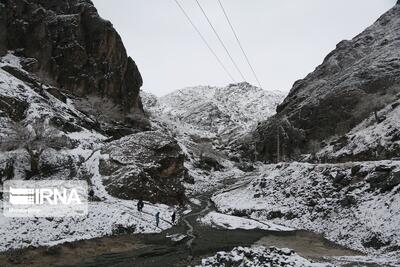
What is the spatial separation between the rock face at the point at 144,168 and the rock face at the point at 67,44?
32282mm

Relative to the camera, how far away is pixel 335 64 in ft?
369

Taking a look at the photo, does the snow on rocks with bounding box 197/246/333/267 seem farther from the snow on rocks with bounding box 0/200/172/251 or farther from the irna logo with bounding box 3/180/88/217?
the irna logo with bounding box 3/180/88/217

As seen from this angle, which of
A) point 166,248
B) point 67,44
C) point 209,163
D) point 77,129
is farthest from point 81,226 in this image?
point 209,163

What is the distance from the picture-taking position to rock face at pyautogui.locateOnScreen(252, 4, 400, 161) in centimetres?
8225

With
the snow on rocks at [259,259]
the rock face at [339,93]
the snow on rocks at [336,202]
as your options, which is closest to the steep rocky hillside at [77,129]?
the snow on rocks at [336,202]

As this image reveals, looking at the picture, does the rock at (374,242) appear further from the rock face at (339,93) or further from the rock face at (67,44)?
the rock face at (67,44)

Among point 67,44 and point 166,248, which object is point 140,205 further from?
point 67,44

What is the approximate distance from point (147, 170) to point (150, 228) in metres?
12.4

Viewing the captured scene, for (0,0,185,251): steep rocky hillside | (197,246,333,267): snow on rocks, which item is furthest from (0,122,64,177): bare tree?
(197,246,333,267): snow on rocks

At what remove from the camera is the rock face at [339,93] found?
82250 millimetres

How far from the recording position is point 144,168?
43344 millimetres

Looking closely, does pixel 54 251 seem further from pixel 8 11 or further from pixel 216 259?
pixel 8 11

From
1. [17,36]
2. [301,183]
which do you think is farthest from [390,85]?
[17,36]

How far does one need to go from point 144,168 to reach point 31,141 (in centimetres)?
1262
